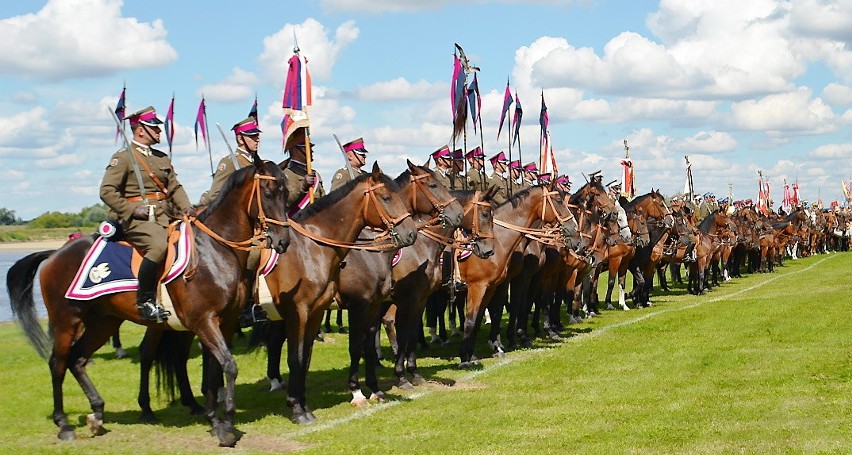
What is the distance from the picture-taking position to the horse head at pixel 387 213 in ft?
40.3

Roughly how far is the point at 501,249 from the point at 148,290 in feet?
24.0

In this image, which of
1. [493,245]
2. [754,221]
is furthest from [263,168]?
[754,221]

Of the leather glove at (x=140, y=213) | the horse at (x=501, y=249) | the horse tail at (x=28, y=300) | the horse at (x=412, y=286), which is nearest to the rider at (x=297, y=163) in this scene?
the horse at (x=412, y=286)

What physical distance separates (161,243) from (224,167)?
226 centimetres

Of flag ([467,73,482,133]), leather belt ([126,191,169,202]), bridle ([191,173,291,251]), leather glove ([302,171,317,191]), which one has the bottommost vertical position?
bridle ([191,173,291,251])

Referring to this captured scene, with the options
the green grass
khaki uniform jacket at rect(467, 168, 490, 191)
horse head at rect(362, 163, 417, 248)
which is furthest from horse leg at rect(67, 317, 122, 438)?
the green grass

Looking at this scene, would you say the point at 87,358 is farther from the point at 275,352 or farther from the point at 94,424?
the point at 275,352

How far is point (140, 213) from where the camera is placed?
35.8 feet

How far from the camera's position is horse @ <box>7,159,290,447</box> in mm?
10781

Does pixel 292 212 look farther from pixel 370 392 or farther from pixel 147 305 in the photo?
pixel 147 305

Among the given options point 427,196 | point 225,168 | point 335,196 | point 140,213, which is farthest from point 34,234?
point 140,213

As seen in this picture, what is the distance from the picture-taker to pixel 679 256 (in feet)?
108

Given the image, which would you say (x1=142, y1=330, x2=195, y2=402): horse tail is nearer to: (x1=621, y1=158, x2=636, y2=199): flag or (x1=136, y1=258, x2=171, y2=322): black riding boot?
(x1=136, y1=258, x2=171, y2=322): black riding boot

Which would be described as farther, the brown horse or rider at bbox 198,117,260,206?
rider at bbox 198,117,260,206
